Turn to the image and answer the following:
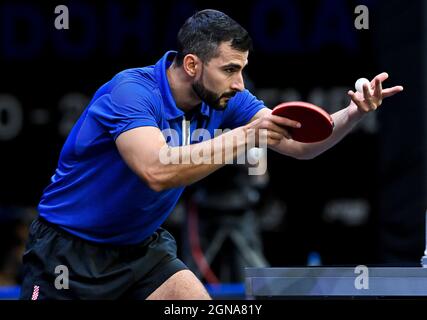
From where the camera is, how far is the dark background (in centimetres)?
652

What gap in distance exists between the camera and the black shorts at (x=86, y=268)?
12.3 feet

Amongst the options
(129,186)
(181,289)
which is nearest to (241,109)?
(129,186)

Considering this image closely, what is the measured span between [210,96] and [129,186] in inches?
18.4

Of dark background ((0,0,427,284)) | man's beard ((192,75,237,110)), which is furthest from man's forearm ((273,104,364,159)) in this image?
dark background ((0,0,427,284))

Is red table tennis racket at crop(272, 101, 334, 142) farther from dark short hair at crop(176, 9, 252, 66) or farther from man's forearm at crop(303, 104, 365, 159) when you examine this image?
dark short hair at crop(176, 9, 252, 66)

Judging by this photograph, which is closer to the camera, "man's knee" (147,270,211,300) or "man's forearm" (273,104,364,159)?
"man's knee" (147,270,211,300)

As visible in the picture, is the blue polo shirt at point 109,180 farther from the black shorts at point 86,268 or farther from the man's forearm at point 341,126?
the man's forearm at point 341,126

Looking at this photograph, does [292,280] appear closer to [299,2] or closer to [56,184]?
[56,184]

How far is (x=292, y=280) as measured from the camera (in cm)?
345

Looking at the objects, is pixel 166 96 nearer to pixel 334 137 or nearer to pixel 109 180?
pixel 109 180

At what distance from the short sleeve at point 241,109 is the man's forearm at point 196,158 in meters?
0.63

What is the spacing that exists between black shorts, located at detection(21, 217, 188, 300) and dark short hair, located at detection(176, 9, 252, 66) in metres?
0.80

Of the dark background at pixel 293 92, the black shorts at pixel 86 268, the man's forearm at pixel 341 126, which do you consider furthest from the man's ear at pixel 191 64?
the dark background at pixel 293 92

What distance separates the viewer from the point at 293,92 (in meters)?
7.18
